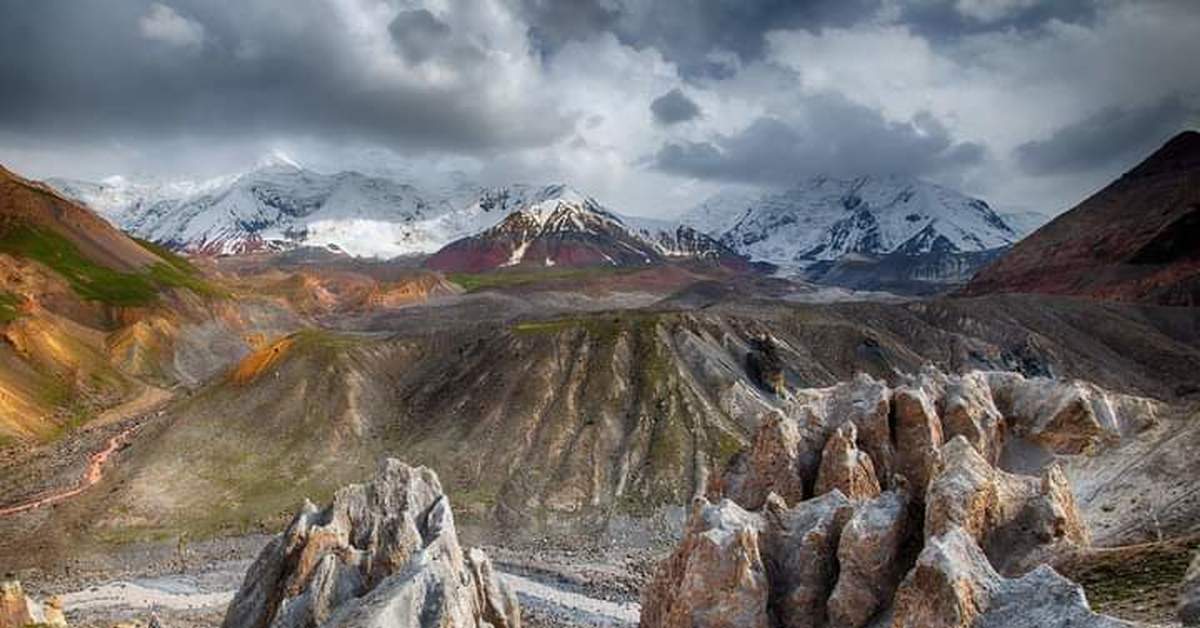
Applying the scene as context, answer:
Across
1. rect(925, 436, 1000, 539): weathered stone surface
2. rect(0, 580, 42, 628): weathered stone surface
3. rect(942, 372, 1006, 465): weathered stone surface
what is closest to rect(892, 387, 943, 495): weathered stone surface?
rect(942, 372, 1006, 465): weathered stone surface

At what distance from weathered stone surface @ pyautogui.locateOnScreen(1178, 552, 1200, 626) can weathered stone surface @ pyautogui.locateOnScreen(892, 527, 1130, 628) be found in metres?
1.76

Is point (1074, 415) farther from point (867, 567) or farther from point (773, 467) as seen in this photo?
point (867, 567)

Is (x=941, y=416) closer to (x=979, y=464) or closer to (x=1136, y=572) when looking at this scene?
(x=979, y=464)

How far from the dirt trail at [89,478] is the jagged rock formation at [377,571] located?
2420 inches

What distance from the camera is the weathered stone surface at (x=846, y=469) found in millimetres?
41844

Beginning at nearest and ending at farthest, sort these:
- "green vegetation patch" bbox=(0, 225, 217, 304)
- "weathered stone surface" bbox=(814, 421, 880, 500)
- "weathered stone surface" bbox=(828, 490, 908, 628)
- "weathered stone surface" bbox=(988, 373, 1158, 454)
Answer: "weathered stone surface" bbox=(828, 490, 908, 628) < "weathered stone surface" bbox=(814, 421, 880, 500) < "weathered stone surface" bbox=(988, 373, 1158, 454) < "green vegetation patch" bbox=(0, 225, 217, 304)

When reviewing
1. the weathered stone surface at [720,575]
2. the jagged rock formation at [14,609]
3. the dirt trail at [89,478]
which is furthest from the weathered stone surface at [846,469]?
the dirt trail at [89,478]

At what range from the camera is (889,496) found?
31.9 m

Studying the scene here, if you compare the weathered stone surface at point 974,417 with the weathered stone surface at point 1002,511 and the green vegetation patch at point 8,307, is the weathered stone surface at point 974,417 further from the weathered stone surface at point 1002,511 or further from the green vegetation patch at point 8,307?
the green vegetation patch at point 8,307

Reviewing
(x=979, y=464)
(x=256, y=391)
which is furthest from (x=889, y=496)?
(x=256, y=391)

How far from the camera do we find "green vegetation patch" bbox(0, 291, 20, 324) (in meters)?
131

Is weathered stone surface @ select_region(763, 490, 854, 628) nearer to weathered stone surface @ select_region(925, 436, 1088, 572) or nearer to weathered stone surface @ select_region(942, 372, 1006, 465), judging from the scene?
weathered stone surface @ select_region(925, 436, 1088, 572)

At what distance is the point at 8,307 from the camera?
135500 millimetres

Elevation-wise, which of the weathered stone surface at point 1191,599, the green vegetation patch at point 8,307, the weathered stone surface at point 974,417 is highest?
the green vegetation patch at point 8,307
